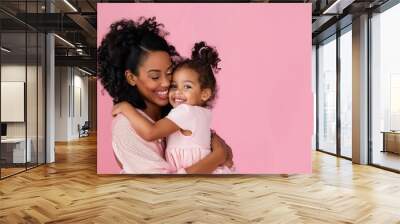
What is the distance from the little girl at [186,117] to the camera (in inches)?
265

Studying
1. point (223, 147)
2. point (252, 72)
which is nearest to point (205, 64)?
point (252, 72)

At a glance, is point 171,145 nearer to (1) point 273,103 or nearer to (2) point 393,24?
(1) point 273,103

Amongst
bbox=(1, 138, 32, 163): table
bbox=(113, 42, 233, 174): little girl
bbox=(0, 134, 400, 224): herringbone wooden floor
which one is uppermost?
bbox=(113, 42, 233, 174): little girl

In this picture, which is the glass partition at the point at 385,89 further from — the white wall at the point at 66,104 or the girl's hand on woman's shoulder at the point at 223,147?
the white wall at the point at 66,104

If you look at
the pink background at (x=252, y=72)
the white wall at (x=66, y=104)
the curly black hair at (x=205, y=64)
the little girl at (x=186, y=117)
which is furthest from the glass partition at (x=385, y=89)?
the white wall at (x=66, y=104)

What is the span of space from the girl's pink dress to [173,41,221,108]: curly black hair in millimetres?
276

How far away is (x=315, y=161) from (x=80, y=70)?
43.4ft

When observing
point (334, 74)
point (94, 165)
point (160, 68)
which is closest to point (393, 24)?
point (334, 74)

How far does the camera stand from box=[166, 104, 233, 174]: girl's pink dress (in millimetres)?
6746

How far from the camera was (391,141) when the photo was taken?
8.44 meters

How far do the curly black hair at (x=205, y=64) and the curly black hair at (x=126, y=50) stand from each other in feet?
0.95

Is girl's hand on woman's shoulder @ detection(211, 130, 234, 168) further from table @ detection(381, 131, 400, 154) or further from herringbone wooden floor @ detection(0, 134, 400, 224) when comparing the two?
table @ detection(381, 131, 400, 154)

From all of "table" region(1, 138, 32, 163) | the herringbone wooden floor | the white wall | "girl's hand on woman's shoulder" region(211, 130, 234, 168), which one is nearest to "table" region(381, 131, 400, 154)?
the herringbone wooden floor

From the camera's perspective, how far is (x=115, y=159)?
7.04 m
